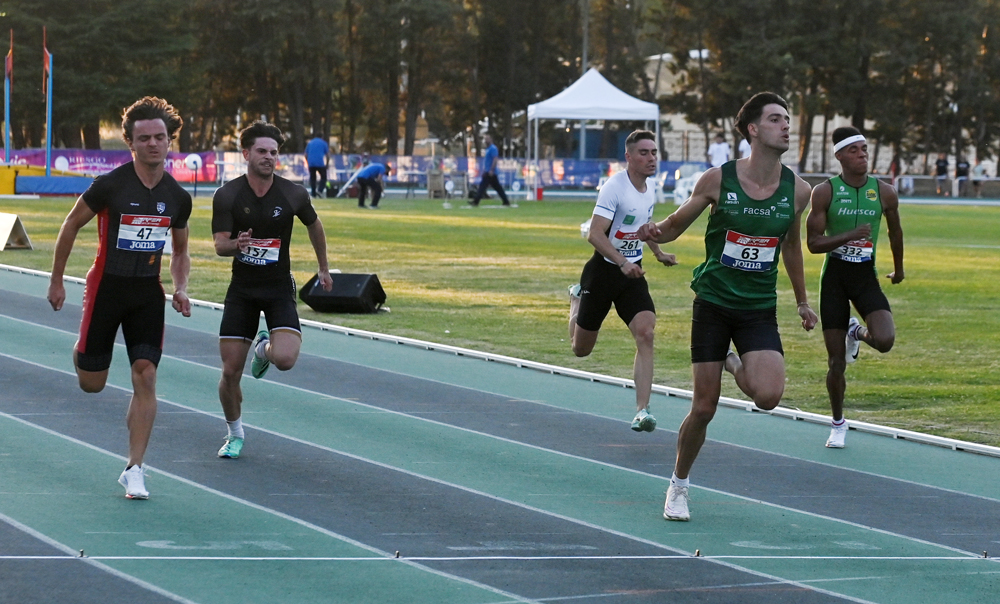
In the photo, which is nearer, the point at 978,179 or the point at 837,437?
the point at 837,437

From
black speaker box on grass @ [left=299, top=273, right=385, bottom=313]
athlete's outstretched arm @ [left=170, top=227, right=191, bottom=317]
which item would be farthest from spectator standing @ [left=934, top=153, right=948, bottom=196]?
athlete's outstretched arm @ [left=170, top=227, right=191, bottom=317]

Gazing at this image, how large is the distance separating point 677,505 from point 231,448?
270 centimetres

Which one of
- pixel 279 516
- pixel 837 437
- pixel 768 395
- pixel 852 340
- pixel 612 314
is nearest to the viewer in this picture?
pixel 768 395

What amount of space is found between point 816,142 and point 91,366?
72.4 m

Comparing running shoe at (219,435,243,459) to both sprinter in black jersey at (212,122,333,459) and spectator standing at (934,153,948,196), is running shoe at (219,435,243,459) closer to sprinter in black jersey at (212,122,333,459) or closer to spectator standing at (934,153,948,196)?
sprinter in black jersey at (212,122,333,459)

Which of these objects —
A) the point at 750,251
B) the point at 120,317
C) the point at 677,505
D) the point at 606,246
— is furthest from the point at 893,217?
the point at 120,317

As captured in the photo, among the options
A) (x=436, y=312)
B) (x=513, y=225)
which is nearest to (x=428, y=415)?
(x=436, y=312)

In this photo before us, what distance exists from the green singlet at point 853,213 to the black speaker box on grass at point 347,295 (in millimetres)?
7610

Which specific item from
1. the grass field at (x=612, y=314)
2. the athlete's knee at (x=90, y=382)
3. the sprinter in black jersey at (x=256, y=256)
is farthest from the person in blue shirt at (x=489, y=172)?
the athlete's knee at (x=90, y=382)

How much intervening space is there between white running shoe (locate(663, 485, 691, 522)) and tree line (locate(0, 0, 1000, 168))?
52.8 meters

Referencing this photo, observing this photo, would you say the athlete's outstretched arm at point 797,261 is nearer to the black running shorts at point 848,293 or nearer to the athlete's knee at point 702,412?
the athlete's knee at point 702,412

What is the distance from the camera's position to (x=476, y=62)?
70312 mm

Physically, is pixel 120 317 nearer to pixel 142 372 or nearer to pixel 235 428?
pixel 142 372

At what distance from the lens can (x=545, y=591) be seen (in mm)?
5348
